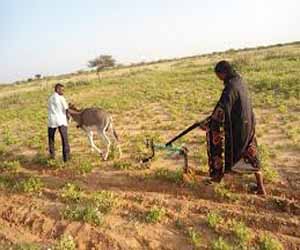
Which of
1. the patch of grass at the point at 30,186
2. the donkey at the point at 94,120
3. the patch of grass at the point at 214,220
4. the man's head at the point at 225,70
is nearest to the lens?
the patch of grass at the point at 214,220

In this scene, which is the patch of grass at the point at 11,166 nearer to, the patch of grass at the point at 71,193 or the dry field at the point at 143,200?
the dry field at the point at 143,200

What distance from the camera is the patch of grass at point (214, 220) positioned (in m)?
6.68

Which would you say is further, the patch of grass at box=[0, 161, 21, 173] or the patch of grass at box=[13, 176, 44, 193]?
the patch of grass at box=[0, 161, 21, 173]

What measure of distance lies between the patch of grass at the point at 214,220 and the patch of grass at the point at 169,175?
170 cm

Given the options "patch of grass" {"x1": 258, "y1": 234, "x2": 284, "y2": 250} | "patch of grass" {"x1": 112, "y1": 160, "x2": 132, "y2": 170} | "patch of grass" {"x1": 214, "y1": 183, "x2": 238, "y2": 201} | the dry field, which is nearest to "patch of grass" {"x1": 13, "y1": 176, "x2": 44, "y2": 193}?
the dry field

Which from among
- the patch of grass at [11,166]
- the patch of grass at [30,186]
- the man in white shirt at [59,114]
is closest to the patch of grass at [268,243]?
the patch of grass at [30,186]

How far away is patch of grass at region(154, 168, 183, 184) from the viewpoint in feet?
28.1

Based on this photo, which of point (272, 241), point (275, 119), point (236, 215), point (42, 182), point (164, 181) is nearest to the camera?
point (272, 241)

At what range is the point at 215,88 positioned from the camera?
23.5m

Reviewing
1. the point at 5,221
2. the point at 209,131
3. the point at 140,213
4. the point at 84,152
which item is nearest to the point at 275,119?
the point at 84,152

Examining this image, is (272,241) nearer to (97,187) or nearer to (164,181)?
(164,181)

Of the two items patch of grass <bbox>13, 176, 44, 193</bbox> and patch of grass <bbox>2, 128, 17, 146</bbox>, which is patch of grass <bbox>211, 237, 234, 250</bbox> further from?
patch of grass <bbox>2, 128, 17, 146</bbox>

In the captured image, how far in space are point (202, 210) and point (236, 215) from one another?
1.83ft

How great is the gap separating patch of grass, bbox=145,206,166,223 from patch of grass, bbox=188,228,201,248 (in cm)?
58
